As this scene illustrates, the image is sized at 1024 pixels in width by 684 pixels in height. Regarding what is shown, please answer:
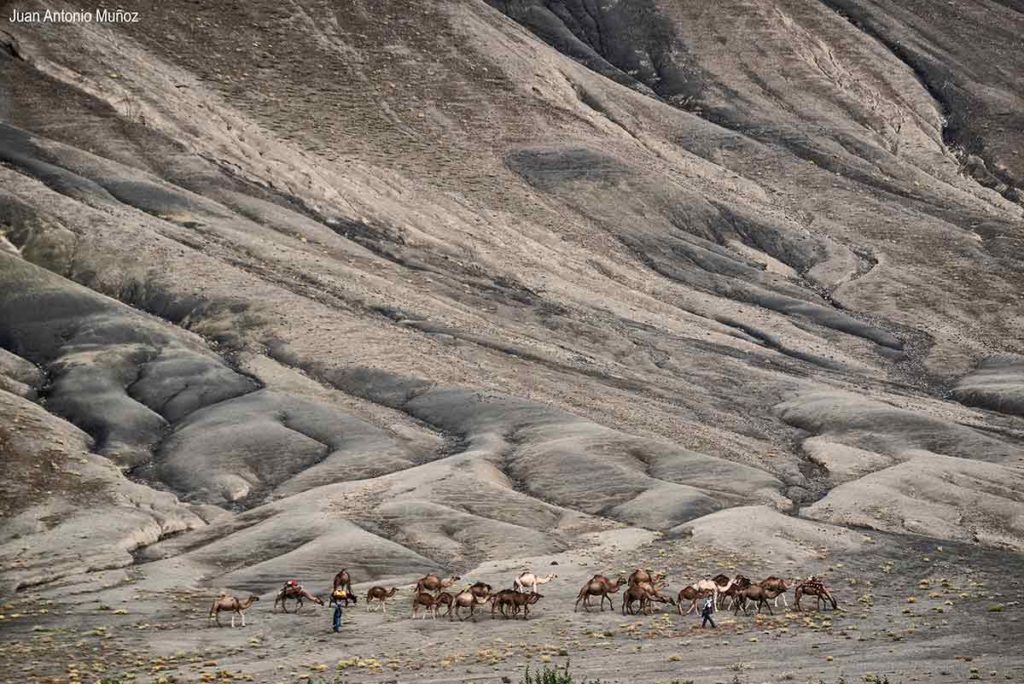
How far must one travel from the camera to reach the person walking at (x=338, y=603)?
119 ft

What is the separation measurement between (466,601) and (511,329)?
45.2m

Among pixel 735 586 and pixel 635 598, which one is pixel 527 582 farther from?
pixel 735 586

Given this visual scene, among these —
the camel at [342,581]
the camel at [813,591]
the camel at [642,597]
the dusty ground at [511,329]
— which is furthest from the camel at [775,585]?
the camel at [342,581]

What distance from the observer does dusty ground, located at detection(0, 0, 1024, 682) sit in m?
40.2

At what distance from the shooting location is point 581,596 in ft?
126

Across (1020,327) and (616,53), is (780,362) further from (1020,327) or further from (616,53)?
(616,53)

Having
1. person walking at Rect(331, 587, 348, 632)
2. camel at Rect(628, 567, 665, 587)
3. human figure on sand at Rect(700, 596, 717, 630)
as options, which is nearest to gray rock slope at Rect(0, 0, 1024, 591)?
person walking at Rect(331, 587, 348, 632)

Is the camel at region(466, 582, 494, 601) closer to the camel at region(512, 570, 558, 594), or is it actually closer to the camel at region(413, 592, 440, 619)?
the camel at region(413, 592, 440, 619)

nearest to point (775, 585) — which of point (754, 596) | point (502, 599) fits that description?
point (754, 596)

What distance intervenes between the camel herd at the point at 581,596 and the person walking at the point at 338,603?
4 cm

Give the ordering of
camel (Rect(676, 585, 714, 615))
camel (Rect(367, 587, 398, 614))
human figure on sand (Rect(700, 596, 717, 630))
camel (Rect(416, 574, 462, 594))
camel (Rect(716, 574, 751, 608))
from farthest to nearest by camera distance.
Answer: camel (Rect(416, 574, 462, 594)) < camel (Rect(367, 587, 398, 614)) < camel (Rect(716, 574, 751, 608)) < camel (Rect(676, 585, 714, 615)) < human figure on sand (Rect(700, 596, 717, 630))

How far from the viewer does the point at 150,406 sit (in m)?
64.3

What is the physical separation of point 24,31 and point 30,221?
28147 millimetres

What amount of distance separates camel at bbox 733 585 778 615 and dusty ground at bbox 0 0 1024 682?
1530 mm
